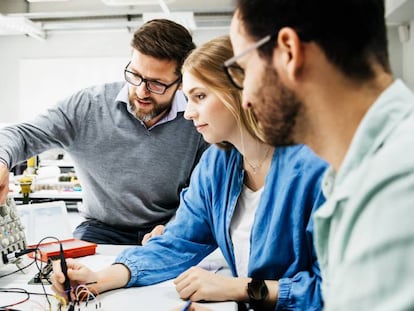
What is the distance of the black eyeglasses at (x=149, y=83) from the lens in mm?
1630

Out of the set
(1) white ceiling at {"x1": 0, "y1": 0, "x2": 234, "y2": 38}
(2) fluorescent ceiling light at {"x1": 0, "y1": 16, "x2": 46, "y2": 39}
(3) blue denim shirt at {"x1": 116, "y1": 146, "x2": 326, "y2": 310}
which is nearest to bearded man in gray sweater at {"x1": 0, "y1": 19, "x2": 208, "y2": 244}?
(3) blue denim shirt at {"x1": 116, "y1": 146, "x2": 326, "y2": 310}

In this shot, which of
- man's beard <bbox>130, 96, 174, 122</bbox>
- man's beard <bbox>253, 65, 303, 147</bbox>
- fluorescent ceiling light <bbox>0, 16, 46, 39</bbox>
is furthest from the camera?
fluorescent ceiling light <bbox>0, 16, 46, 39</bbox>

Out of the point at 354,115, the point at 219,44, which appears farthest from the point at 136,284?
the point at 354,115

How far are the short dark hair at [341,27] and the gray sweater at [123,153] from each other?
1.24 meters

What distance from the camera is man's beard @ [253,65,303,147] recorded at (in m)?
0.66

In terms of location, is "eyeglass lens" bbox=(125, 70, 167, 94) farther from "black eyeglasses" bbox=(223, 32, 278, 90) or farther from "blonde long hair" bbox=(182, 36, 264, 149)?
"black eyeglasses" bbox=(223, 32, 278, 90)

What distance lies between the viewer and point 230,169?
1.34m

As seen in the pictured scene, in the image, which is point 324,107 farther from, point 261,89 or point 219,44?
point 219,44

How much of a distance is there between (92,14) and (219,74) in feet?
14.8

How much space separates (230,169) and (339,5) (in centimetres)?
78

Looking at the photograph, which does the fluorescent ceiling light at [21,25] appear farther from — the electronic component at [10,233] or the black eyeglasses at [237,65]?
the black eyeglasses at [237,65]

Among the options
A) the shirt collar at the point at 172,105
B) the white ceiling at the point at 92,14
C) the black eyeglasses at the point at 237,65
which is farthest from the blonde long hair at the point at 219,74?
the white ceiling at the point at 92,14

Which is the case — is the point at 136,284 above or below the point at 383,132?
below

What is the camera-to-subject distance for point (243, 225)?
130 cm
